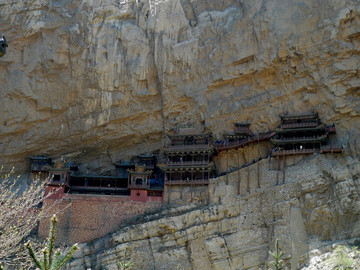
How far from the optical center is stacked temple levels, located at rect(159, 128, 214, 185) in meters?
35.3

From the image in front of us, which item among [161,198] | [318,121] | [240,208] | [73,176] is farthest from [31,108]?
[318,121]

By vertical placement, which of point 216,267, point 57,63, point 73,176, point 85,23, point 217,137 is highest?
point 85,23

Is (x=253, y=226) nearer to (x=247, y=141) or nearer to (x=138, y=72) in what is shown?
(x=247, y=141)

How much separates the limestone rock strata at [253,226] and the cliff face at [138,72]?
575 cm

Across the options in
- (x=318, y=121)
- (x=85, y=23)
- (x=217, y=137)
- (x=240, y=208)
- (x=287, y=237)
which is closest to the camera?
(x=287, y=237)

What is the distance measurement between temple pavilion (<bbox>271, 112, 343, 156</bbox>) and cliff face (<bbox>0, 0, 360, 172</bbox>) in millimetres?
937

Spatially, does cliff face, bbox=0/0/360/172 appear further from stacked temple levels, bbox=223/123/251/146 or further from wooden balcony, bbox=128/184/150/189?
wooden balcony, bbox=128/184/150/189

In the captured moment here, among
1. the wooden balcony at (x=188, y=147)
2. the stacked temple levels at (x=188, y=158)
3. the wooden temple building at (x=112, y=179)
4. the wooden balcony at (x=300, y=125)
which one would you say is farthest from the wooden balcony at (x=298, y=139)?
the wooden temple building at (x=112, y=179)

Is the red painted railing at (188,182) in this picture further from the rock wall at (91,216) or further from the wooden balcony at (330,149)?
the wooden balcony at (330,149)

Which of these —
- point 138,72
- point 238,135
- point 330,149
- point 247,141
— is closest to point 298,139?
point 330,149

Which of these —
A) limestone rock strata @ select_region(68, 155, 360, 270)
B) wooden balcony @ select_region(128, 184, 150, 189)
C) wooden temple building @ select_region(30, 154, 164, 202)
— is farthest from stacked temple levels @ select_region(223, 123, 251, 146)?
wooden balcony @ select_region(128, 184, 150, 189)

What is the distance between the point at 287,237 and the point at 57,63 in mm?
21975

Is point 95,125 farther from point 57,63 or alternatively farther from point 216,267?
point 216,267

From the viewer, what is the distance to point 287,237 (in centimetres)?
2930
